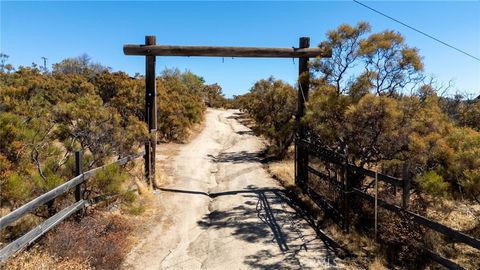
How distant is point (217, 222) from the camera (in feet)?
30.1

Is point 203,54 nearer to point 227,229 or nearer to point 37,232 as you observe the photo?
point 227,229

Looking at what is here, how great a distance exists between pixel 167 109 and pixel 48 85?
7668 mm

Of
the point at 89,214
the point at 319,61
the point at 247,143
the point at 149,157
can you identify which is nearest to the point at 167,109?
the point at 247,143

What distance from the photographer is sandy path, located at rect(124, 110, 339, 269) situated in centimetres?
696

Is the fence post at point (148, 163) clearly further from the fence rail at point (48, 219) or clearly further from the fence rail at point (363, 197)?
the fence rail at point (363, 197)

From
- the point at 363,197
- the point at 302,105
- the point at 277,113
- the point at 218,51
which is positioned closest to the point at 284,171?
the point at 302,105

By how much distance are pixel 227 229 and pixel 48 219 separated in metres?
3.70

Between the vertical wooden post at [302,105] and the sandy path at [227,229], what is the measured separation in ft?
2.85

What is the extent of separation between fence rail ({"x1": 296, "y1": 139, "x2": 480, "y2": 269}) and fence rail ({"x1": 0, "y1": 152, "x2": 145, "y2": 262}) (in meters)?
4.95

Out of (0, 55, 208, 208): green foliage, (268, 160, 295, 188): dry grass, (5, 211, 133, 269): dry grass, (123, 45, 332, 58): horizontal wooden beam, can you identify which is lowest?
(268, 160, 295, 188): dry grass

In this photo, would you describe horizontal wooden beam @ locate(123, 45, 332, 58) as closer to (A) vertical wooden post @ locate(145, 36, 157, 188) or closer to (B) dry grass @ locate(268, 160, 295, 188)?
(A) vertical wooden post @ locate(145, 36, 157, 188)

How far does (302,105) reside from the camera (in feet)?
40.4

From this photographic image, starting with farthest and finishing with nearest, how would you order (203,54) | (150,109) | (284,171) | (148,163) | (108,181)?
1. (284,171)
2. (150,109)
3. (148,163)
4. (203,54)
5. (108,181)

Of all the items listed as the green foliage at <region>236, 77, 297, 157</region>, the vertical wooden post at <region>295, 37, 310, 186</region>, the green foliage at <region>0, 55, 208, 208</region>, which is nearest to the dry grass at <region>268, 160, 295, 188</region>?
the vertical wooden post at <region>295, 37, 310, 186</region>
